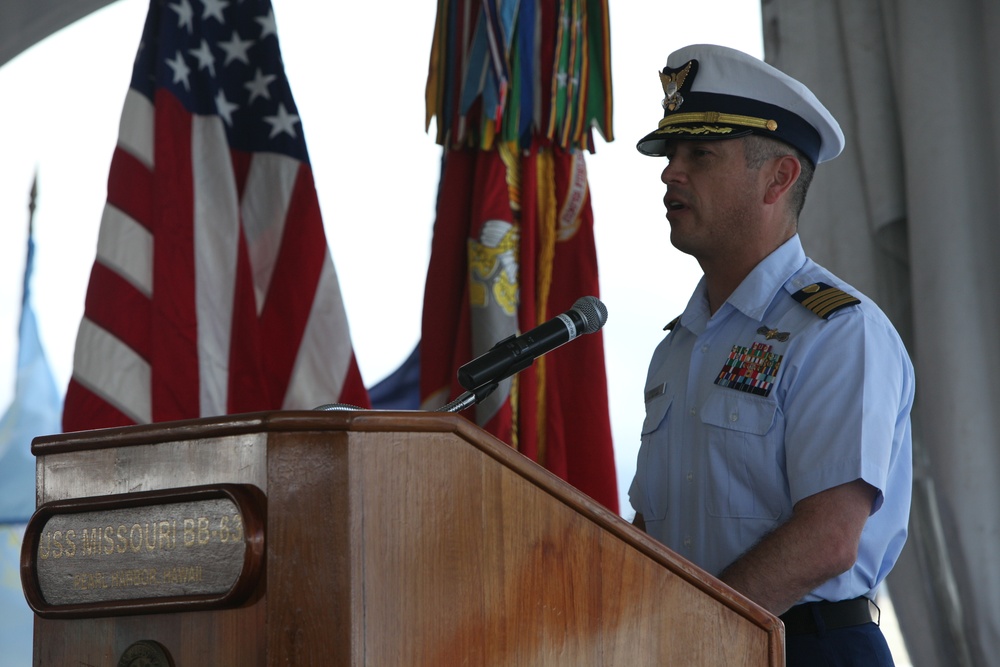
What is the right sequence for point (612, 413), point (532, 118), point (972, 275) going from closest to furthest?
point (972, 275)
point (532, 118)
point (612, 413)

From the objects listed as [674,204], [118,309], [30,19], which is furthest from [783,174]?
[30,19]

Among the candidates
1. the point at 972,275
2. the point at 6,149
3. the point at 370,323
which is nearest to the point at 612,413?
the point at 370,323

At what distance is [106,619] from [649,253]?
90.2 inches

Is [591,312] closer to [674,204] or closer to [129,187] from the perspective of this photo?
[674,204]

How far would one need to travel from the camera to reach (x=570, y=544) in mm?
791

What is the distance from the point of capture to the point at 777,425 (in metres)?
1.34

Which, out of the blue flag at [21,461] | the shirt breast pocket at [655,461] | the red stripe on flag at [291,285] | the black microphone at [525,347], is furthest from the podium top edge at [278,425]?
A: the blue flag at [21,461]

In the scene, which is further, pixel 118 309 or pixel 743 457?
pixel 118 309

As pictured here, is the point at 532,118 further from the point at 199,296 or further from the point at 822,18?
the point at 199,296

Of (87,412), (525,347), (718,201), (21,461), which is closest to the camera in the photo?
(525,347)

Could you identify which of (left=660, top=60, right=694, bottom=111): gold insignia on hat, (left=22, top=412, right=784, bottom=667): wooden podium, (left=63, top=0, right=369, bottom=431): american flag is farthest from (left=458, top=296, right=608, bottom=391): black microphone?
(left=63, top=0, right=369, bottom=431): american flag

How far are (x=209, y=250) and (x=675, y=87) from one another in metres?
1.43

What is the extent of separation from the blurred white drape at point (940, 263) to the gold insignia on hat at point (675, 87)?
3.23ft

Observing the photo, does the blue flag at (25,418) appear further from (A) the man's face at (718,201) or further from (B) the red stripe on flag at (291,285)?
(A) the man's face at (718,201)
